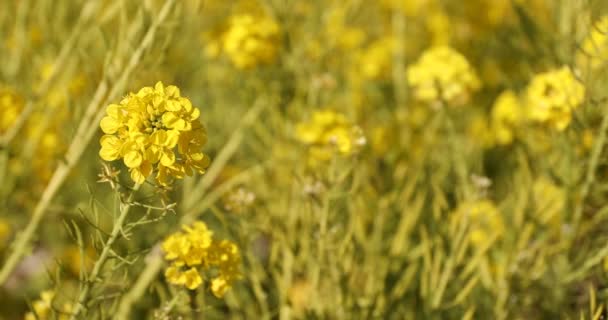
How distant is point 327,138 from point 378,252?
1.00 feet

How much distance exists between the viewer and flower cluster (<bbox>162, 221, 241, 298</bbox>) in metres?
1.04

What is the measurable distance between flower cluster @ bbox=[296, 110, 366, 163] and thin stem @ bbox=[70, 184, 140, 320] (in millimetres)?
615

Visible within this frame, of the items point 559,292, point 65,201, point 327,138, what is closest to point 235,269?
point 327,138

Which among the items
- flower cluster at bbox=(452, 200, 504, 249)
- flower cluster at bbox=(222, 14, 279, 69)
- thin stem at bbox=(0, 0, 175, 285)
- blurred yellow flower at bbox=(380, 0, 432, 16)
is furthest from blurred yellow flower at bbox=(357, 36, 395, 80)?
thin stem at bbox=(0, 0, 175, 285)

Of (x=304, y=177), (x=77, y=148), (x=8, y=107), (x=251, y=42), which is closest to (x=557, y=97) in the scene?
(x=304, y=177)

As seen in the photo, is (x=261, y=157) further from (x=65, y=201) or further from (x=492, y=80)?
(x=492, y=80)

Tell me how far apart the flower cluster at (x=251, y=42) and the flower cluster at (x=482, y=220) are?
710 millimetres

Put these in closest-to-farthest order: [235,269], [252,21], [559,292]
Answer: [235,269], [559,292], [252,21]

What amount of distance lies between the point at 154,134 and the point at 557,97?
101 centimetres

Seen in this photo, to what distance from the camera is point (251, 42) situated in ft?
6.18

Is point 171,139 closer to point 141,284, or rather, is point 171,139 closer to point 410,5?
point 141,284

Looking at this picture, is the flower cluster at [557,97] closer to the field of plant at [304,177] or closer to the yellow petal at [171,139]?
the field of plant at [304,177]

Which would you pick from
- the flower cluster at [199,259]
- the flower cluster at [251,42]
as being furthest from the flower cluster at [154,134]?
the flower cluster at [251,42]

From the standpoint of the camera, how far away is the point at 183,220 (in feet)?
5.47
